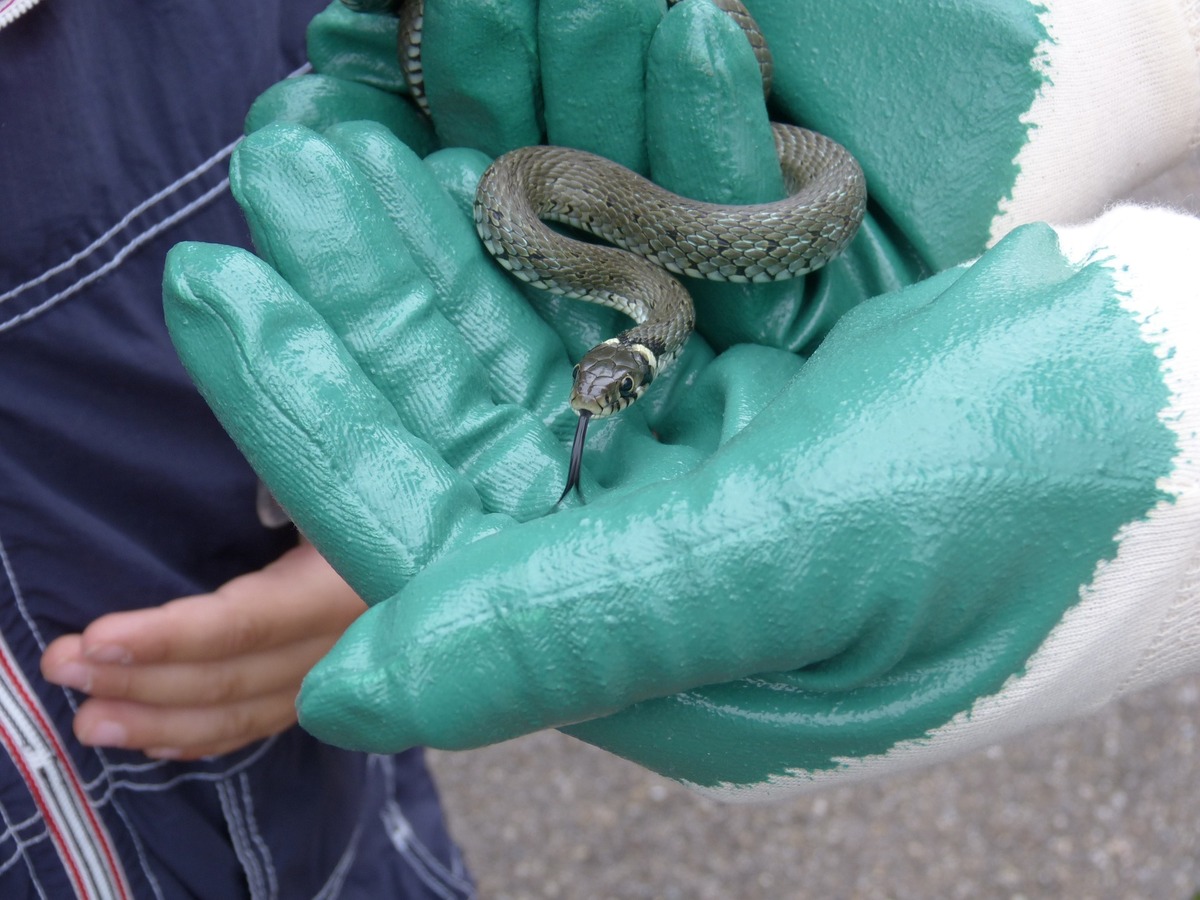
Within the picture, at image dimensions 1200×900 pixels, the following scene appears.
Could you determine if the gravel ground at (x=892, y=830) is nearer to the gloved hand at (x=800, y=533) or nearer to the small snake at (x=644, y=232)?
the small snake at (x=644, y=232)

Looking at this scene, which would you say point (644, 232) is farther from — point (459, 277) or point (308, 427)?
point (308, 427)

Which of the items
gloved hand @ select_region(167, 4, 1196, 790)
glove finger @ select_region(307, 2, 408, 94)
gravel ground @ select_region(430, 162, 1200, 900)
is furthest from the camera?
gravel ground @ select_region(430, 162, 1200, 900)

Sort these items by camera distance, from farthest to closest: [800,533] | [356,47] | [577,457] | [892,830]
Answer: [892,830] < [356,47] < [577,457] < [800,533]

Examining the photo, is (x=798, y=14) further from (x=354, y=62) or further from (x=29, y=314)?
(x=29, y=314)

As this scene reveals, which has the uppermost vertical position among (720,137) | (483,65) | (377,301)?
(483,65)

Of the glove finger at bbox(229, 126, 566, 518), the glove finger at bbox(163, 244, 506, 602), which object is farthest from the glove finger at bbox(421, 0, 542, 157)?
the glove finger at bbox(163, 244, 506, 602)

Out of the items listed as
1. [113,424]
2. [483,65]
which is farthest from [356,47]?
[113,424]

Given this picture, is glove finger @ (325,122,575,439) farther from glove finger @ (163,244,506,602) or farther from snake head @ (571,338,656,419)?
glove finger @ (163,244,506,602)
